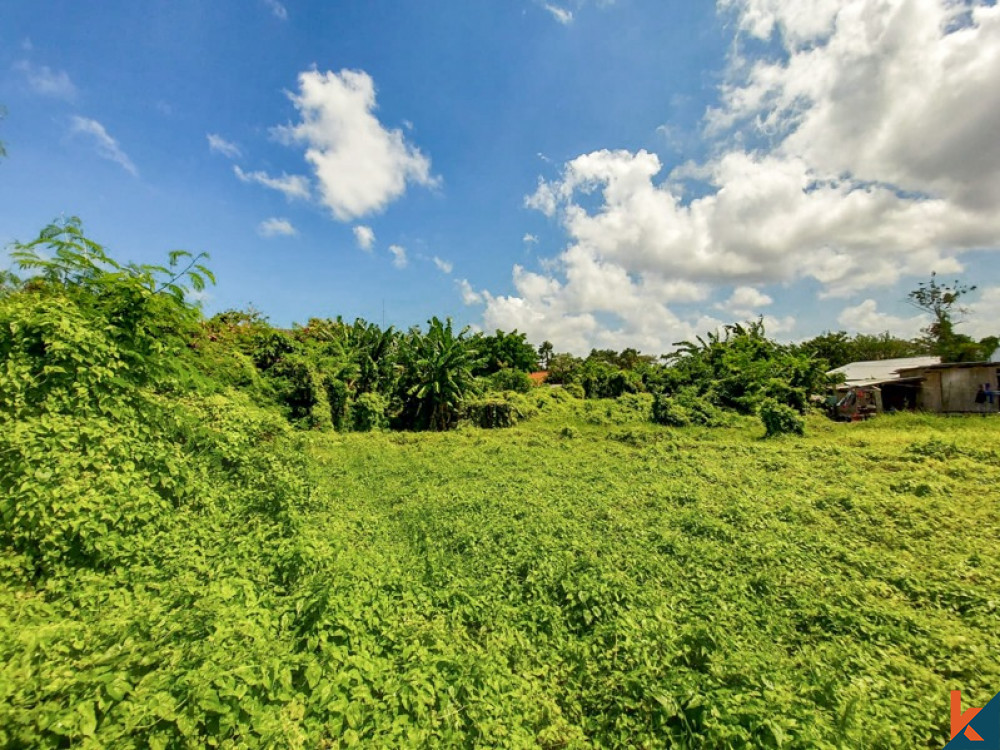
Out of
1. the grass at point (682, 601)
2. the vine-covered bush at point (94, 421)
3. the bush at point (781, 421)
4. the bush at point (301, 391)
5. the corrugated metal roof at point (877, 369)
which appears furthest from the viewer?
the corrugated metal roof at point (877, 369)

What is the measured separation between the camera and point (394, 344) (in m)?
19.7

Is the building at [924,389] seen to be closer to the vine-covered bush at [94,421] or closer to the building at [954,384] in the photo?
the building at [954,384]

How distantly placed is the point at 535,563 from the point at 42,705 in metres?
3.90

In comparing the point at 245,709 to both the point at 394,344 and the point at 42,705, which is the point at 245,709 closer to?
the point at 42,705

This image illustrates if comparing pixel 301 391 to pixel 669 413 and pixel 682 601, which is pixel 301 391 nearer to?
pixel 669 413

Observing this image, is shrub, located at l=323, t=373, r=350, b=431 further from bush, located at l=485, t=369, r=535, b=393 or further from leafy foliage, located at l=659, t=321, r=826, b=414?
leafy foliage, located at l=659, t=321, r=826, b=414

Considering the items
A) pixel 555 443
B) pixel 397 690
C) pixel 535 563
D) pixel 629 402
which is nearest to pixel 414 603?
pixel 397 690

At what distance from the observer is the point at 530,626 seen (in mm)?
3902

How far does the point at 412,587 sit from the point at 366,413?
45.9 ft

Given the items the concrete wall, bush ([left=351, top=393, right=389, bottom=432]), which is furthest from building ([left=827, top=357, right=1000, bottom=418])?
bush ([left=351, top=393, right=389, bottom=432])

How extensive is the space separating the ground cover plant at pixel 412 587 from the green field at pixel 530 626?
22 mm

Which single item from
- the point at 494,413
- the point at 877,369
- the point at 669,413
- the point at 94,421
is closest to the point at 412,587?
the point at 94,421

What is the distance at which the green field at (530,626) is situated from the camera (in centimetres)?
246

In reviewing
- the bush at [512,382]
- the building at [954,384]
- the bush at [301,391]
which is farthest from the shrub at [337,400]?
the building at [954,384]
